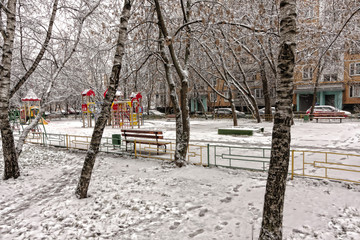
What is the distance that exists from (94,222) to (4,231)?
5.31 ft

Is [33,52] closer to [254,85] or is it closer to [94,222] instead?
[94,222]

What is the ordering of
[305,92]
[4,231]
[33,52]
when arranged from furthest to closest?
[305,92]
[33,52]
[4,231]

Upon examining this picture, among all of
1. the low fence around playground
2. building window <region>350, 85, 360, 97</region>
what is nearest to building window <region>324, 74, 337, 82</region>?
building window <region>350, 85, 360, 97</region>

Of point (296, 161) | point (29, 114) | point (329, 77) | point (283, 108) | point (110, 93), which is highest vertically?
point (329, 77)

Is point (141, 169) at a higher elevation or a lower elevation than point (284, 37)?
lower

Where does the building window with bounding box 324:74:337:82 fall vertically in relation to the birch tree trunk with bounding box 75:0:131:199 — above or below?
above

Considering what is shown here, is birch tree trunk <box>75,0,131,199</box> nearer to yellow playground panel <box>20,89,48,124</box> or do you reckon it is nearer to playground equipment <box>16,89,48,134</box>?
playground equipment <box>16,89,48,134</box>

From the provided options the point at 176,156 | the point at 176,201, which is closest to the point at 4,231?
the point at 176,201

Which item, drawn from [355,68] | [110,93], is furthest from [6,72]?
[355,68]

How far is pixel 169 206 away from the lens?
203 inches

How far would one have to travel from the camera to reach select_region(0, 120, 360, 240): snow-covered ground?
4.14 meters

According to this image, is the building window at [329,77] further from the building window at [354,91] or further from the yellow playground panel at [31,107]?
the yellow playground panel at [31,107]

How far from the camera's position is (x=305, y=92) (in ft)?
115

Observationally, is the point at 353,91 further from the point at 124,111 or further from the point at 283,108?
the point at 283,108
